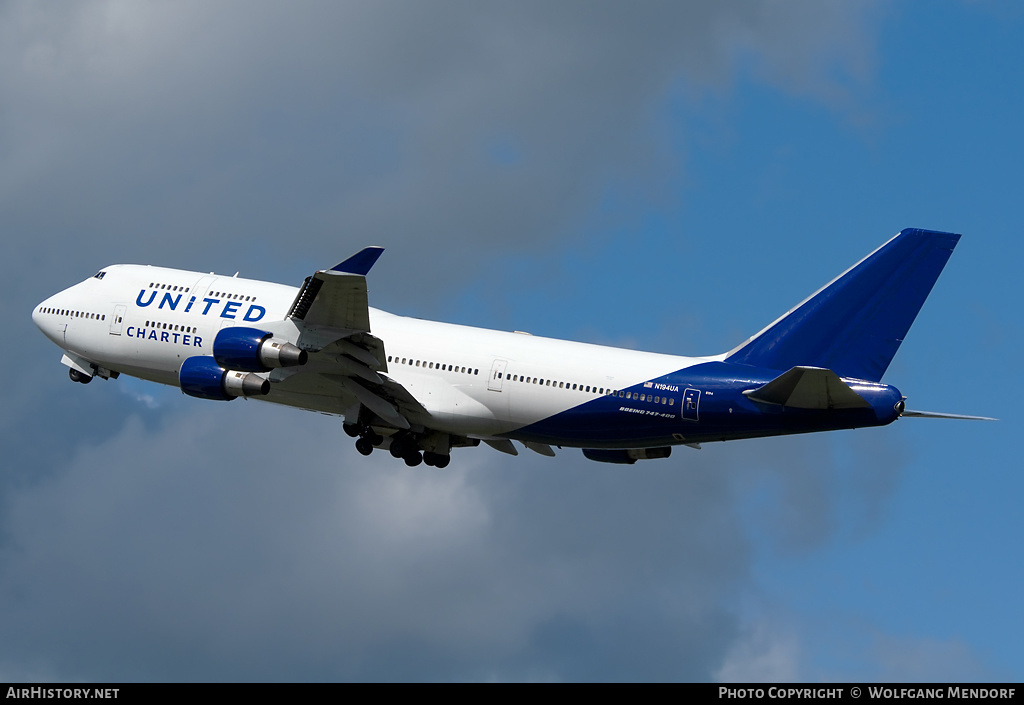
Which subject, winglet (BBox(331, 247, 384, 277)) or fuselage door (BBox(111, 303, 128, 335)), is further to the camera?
fuselage door (BBox(111, 303, 128, 335))

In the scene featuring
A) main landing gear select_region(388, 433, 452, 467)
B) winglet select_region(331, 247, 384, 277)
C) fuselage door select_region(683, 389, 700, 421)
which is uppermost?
winglet select_region(331, 247, 384, 277)

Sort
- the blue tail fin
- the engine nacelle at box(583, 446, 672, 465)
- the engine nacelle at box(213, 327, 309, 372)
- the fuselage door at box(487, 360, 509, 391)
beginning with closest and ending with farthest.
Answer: the blue tail fin < the engine nacelle at box(213, 327, 309, 372) < the fuselage door at box(487, 360, 509, 391) < the engine nacelle at box(583, 446, 672, 465)

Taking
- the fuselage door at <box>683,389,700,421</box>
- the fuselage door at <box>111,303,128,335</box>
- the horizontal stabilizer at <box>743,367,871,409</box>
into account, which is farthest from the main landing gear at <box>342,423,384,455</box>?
the horizontal stabilizer at <box>743,367,871,409</box>

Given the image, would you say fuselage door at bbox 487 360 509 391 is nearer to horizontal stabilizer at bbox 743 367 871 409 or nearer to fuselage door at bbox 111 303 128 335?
horizontal stabilizer at bbox 743 367 871 409

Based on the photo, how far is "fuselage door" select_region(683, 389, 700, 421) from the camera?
49312 millimetres

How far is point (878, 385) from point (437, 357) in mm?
15598

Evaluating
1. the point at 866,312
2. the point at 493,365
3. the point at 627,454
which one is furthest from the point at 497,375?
the point at 866,312

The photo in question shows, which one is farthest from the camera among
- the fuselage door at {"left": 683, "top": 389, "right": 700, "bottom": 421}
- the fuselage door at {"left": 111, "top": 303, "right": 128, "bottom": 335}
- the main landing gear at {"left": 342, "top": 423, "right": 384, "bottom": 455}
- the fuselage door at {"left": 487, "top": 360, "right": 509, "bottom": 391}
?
the fuselage door at {"left": 111, "top": 303, "right": 128, "bottom": 335}

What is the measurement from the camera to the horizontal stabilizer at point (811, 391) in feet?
151

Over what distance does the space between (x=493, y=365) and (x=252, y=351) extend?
8.45 m

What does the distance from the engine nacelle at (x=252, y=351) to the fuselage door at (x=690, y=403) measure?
12976mm

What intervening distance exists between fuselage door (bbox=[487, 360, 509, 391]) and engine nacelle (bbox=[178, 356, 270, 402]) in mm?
7876

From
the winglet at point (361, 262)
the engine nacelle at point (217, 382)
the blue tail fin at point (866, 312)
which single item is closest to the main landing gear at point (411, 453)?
the engine nacelle at point (217, 382)

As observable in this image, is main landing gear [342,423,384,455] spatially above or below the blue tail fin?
below
